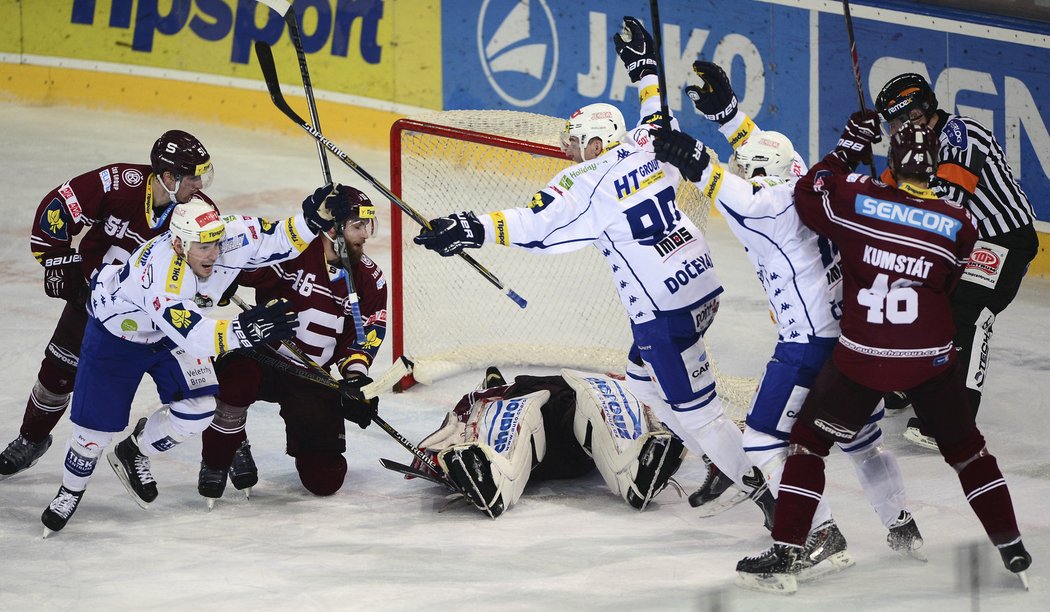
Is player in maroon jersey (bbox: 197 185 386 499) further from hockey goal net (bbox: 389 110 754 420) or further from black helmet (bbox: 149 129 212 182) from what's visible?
hockey goal net (bbox: 389 110 754 420)

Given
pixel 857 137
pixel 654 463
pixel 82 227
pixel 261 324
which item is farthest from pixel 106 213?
pixel 857 137

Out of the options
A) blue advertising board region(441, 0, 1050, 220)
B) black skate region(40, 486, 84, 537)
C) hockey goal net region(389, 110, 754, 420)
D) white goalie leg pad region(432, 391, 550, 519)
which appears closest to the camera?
black skate region(40, 486, 84, 537)

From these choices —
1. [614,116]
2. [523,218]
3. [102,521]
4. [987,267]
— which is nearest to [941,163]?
[987,267]

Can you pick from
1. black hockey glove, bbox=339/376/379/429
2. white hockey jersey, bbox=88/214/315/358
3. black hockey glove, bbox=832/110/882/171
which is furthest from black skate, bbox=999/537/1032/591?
white hockey jersey, bbox=88/214/315/358

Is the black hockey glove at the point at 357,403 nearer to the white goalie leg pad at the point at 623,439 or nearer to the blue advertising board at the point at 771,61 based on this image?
the white goalie leg pad at the point at 623,439

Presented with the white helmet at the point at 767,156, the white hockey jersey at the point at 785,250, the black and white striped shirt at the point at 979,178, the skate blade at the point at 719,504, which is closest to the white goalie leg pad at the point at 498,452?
the skate blade at the point at 719,504

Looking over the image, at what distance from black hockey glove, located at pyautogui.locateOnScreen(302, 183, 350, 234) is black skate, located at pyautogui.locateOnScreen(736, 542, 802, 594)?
1.73 metres

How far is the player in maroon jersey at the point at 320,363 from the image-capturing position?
487 cm

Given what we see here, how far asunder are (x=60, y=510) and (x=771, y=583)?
7.52 ft

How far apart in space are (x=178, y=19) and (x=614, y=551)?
668cm

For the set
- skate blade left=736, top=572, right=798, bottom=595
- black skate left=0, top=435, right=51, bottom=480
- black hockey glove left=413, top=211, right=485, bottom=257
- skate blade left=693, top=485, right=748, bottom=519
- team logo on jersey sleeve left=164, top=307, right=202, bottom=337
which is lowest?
black skate left=0, top=435, right=51, bottom=480

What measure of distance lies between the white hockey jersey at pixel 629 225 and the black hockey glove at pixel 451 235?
8cm

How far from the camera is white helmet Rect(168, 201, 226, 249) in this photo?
14.3ft

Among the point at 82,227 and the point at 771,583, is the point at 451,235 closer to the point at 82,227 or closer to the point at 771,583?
the point at 771,583
